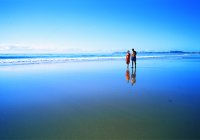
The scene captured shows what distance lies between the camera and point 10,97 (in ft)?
25.3

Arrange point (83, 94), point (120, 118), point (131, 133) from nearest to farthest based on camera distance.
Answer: point (131, 133) < point (120, 118) < point (83, 94)

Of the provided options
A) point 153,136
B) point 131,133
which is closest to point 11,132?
point 131,133

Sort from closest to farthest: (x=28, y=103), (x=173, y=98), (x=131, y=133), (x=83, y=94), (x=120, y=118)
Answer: (x=131, y=133)
(x=120, y=118)
(x=28, y=103)
(x=173, y=98)
(x=83, y=94)

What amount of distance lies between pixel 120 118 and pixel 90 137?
4.17 ft

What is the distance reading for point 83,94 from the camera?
815cm

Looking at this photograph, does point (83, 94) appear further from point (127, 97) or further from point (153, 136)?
point (153, 136)

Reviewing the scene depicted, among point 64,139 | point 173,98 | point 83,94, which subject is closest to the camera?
point 64,139

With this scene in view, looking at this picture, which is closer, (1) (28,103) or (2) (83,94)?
(1) (28,103)

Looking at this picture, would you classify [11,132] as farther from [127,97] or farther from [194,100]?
[194,100]

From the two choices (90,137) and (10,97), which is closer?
(90,137)

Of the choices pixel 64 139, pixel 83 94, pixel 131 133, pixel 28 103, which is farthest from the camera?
pixel 83 94

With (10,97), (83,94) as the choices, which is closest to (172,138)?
(83,94)

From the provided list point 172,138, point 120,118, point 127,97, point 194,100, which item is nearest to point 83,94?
point 127,97

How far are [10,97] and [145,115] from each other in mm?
4983
